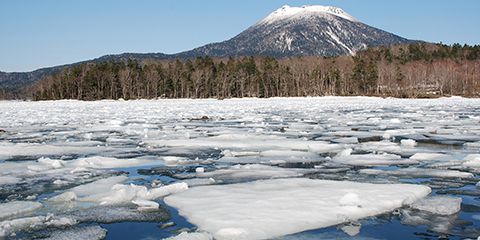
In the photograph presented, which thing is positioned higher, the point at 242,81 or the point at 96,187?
the point at 242,81

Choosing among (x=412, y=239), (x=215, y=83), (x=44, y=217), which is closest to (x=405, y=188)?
(x=412, y=239)

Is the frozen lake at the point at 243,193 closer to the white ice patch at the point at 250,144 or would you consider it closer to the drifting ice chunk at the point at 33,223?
the drifting ice chunk at the point at 33,223

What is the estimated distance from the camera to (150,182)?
618 cm

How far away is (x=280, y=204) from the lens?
465cm

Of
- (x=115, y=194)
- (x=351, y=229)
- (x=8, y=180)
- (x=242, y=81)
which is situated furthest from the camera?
(x=242, y=81)

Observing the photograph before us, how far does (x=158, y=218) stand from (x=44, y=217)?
104 centimetres

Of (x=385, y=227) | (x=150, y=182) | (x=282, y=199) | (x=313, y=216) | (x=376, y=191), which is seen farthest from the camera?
(x=150, y=182)

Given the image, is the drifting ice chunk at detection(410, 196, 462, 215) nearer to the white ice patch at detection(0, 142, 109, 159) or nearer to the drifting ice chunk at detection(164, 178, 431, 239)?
the drifting ice chunk at detection(164, 178, 431, 239)

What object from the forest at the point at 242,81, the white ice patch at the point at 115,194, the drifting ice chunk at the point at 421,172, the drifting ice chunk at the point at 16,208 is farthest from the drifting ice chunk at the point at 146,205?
the forest at the point at 242,81

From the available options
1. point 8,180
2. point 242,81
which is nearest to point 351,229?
point 8,180

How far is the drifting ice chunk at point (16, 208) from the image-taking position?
4.39 meters

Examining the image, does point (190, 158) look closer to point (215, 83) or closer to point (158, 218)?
point (158, 218)

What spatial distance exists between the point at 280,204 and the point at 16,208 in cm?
266

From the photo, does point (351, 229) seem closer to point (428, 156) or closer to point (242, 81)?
point (428, 156)
